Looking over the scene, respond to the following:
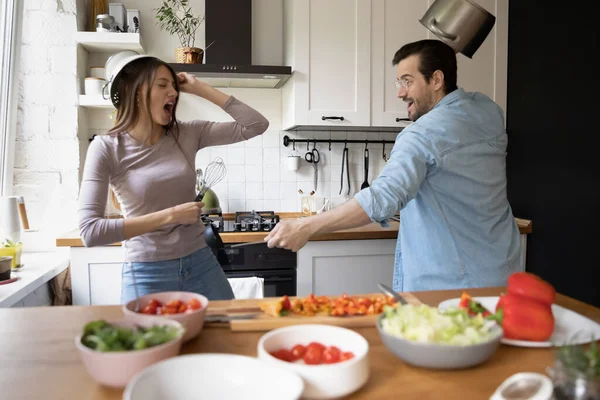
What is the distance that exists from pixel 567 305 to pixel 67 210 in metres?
2.41

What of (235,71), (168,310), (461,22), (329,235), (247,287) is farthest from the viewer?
(235,71)

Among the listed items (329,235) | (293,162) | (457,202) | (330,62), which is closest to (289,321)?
(457,202)

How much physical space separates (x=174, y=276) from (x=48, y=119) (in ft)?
5.09

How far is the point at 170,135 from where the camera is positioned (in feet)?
5.36

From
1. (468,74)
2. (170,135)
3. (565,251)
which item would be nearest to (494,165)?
(170,135)

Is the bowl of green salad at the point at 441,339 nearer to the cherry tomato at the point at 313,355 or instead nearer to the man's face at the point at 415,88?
the cherry tomato at the point at 313,355

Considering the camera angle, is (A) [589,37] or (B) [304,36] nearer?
(A) [589,37]

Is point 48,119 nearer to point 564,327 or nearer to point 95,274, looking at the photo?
point 95,274

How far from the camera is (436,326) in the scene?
0.85 m

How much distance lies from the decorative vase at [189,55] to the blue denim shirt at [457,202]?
5.29ft

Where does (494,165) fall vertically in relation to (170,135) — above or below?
below

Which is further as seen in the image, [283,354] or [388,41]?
[388,41]

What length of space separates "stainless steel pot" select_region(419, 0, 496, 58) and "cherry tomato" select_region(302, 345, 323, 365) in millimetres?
1429

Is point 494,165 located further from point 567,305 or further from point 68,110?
point 68,110
